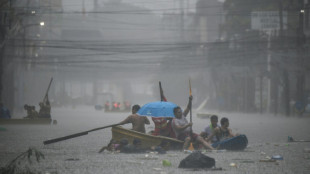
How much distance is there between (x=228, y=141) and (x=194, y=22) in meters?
109

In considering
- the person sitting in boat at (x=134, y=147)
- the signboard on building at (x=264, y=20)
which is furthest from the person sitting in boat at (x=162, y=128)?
the signboard on building at (x=264, y=20)

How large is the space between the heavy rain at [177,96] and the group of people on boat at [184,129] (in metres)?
0.06

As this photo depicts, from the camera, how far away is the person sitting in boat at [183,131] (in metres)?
16.5

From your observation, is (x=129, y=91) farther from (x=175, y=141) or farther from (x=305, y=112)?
(x=175, y=141)

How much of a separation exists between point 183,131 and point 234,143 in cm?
157

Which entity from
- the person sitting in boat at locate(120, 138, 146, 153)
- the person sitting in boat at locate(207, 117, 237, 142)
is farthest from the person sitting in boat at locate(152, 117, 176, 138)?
the person sitting in boat at locate(207, 117, 237, 142)

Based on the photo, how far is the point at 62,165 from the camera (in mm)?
12859

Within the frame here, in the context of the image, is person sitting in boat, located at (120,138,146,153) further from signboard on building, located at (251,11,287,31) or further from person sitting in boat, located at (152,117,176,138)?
signboard on building, located at (251,11,287,31)

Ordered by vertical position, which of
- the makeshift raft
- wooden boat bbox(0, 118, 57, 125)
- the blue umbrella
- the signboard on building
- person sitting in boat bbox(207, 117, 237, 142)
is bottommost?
wooden boat bbox(0, 118, 57, 125)

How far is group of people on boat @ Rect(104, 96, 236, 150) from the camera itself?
16.6 m

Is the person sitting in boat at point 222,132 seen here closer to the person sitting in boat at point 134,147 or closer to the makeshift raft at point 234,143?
the makeshift raft at point 234,143

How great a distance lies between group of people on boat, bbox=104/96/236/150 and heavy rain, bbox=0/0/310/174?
0.20ft

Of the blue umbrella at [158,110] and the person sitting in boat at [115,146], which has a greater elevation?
the blue umbrella at [158,110]

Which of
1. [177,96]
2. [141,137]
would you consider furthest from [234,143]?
[177,96]
